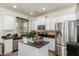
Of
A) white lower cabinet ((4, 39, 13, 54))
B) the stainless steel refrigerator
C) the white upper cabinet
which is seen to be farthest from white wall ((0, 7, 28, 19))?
the stainless steel refrigerator

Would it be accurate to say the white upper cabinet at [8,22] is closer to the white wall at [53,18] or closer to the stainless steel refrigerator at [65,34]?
the white wall at [53,18]

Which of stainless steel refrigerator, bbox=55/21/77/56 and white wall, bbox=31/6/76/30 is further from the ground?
white wall, bbox=31/6/76/30

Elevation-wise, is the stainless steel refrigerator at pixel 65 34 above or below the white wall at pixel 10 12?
below

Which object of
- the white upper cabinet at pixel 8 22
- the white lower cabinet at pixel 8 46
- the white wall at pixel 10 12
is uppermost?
the white wall at pixel 10 12

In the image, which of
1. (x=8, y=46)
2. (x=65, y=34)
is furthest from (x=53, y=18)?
(x=8, y=46)

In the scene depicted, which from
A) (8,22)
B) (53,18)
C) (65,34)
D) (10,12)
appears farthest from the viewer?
(53,18)

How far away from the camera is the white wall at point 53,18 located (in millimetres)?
4449

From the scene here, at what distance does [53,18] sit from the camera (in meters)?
5.46

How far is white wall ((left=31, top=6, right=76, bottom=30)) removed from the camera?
4.45 metres

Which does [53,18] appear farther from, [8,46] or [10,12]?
[8,46]

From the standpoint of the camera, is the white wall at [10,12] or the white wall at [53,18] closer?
the white wall at [53,18]

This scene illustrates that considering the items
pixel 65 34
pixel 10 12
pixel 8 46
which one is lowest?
pixel 8 46

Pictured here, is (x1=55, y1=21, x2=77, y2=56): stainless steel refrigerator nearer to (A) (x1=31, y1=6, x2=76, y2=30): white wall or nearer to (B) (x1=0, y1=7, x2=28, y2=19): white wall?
(A) (x1=31, y1=6, x2=76, y2=30): white wall

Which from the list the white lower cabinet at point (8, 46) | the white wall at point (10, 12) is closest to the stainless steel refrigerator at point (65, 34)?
the white lower cabinet at point (8, 46)
